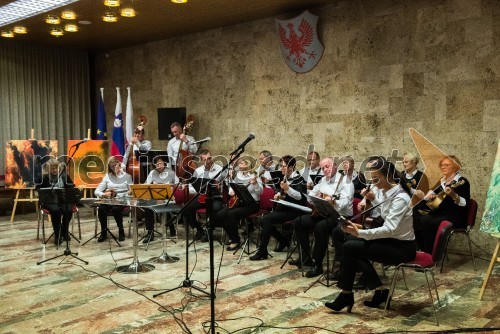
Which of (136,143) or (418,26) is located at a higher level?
(418,26)

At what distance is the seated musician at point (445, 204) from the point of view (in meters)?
5.70

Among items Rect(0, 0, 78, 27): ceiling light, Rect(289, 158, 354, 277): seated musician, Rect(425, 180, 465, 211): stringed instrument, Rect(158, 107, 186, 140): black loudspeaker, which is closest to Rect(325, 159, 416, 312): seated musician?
Rect(289, 158, 354, 277): seated musician

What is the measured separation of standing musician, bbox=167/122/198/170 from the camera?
8580 millimetres

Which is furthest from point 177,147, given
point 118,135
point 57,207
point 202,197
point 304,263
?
point 304,263

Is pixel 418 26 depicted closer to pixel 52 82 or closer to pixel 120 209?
pixel 120 209

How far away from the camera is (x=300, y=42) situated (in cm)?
812

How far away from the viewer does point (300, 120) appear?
834cm

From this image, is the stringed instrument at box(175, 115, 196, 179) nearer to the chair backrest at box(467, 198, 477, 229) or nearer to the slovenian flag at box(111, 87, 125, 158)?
the slovenian flag at box(111, 87, 125, 158)

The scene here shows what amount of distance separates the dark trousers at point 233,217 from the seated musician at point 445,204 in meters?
2.17

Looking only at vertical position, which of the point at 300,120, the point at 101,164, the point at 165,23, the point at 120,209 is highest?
the point at 165,23

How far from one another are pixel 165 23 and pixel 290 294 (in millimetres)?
6091

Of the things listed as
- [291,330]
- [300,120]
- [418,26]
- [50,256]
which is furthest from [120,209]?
[418,26]

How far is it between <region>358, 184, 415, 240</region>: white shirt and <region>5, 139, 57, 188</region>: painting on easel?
291 inches

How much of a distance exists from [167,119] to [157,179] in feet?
7.42
